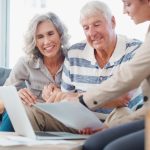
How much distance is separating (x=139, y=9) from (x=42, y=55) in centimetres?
95

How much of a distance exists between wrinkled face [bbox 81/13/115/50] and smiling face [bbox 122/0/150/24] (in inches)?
17.2

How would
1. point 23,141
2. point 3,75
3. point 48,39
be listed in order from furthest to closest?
point 3,75, point 48,39, point 23,141

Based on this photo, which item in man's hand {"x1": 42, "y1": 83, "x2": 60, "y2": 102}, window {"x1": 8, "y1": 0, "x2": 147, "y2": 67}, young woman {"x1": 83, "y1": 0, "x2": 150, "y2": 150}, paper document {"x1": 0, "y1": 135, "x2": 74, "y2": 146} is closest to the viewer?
paper document {"x1": 0, "y1": 135, "x2": 74, "y2": 146}

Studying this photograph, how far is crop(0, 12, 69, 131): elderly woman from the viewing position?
2.27 meters

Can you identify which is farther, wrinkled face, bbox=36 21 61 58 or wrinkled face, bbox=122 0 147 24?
wrinkled face, bbox=36 21 61 58

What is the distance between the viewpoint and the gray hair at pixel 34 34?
2.28 metres

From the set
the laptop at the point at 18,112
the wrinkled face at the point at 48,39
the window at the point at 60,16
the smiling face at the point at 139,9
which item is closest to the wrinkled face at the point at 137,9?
the smiling face at the point at 139,9

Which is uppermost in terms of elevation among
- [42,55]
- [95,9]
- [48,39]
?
[95,9]

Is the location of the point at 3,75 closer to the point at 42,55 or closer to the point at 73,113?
the point at 42,55

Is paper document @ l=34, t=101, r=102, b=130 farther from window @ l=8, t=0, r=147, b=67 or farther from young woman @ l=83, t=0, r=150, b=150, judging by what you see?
window @ l=8, t=0, r=147, b=67

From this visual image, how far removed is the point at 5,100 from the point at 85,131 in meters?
0.38

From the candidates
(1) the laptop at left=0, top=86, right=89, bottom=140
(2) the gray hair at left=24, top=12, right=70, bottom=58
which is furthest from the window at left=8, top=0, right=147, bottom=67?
(1) the laptop at left=0, top=86, right=89, bottom=140

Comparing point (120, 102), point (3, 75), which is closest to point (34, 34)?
point (3, 75)

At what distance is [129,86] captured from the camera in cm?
144
